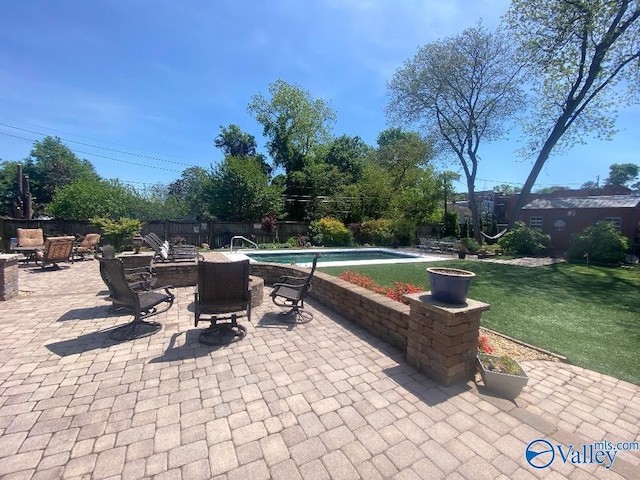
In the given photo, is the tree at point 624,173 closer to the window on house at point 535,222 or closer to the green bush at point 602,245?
the window on house at point 535,222

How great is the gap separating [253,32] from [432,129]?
1441 centimetres

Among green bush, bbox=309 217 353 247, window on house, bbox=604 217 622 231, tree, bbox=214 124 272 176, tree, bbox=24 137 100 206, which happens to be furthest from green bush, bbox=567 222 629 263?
tree, bbox=24 137 100 206

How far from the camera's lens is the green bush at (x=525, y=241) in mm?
14102

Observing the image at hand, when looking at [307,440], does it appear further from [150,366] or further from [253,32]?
[253,32]

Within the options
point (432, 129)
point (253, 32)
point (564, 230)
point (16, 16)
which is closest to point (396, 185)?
point (432, 129)

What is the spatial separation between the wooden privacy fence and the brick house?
1544 centimetres

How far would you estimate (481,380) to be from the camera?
2.79m

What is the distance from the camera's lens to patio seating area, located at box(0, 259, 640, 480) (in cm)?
176

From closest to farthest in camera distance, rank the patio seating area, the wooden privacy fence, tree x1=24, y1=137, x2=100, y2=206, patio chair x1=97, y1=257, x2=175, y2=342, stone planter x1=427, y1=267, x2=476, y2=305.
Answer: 1. the patio seating area
2. stone planter x1=427, y1=267, x2=476, y2=305
3. patio chair x1=97, y1=257, x2=175, y2=342
4. the wooden privacy fence
5. tree x1=24, y1=137, x2=100, y2=206

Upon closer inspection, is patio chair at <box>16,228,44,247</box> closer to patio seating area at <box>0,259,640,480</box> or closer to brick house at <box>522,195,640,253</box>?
patio seating area at <box>0,259,640,480</box>

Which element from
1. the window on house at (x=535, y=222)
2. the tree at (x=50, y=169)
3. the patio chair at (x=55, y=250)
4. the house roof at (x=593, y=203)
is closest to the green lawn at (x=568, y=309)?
the patio chair at (x=55, y=250)

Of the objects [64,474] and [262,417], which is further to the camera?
[262,417]

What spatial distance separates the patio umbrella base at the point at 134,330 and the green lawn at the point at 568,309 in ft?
15.6

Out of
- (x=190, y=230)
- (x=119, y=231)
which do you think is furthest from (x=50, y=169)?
(x=119, y=231)
